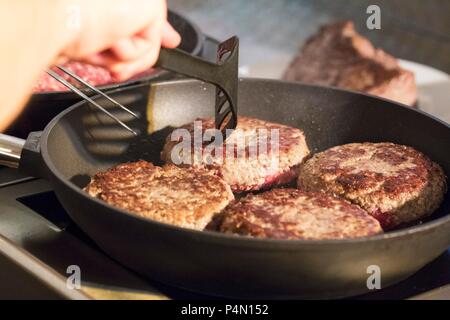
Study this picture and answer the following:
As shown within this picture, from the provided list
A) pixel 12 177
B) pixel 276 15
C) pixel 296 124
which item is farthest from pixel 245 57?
pixel 12 177

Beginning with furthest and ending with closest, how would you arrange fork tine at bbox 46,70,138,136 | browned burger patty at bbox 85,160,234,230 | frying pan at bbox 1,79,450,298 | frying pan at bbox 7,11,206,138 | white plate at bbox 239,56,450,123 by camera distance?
white plate at bbox 239,56,450,123
frying pan at bbox 7,11,206,138
fork tine at bbox 46,70,138,136
browned burger patty at bbox 85,160,234,230
frying pan at bbox 1,79,450,298

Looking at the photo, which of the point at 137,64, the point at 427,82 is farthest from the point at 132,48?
the point at 427,82

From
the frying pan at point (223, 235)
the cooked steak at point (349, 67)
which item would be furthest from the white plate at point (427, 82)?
the frying pan at point (223, 235)

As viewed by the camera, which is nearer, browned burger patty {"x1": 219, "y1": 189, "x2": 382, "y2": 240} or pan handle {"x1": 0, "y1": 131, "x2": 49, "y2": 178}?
browned burger patty {"x1": 219, "y1": 189, "x2": 382, "y2": 240}

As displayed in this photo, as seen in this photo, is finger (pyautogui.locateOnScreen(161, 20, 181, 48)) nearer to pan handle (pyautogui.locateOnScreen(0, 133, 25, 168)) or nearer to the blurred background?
pan handle (pyautogui.locateOnScreen(0, 133, 25, 168))

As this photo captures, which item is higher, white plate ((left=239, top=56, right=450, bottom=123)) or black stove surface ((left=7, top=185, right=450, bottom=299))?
white plate ((left=239, top=56, right=450, bottom=123))

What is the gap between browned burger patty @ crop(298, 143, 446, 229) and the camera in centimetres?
168

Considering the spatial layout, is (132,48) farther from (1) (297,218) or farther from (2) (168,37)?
(1) (297,218)

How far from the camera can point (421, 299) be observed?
55.9 inches

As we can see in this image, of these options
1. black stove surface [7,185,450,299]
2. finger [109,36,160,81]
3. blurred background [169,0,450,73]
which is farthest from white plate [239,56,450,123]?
finger [109,36,160,81]

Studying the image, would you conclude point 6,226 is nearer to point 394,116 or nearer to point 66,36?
point 66,36

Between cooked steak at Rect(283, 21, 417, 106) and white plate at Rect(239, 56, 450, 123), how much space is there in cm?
15

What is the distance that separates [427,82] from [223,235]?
89.8 inches
